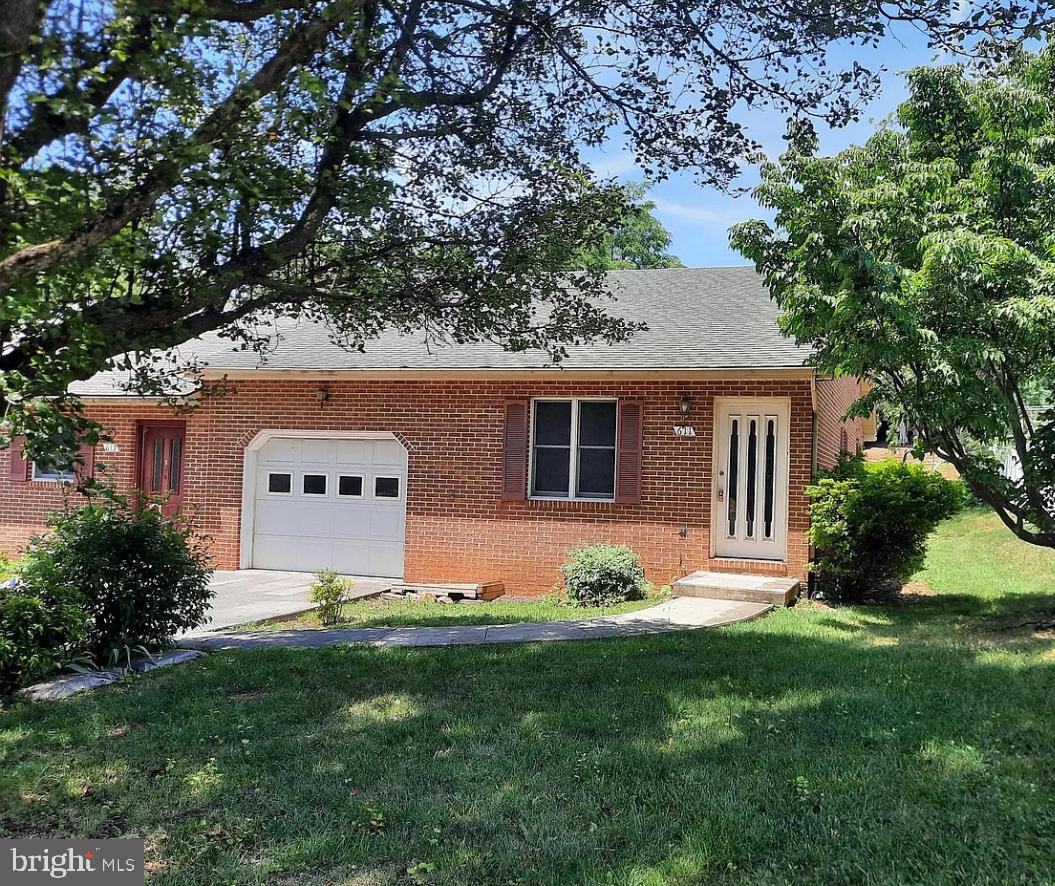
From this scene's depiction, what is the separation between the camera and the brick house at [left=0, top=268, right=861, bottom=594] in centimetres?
1180

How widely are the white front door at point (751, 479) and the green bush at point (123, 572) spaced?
273 inches

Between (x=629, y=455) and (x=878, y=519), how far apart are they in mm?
3417

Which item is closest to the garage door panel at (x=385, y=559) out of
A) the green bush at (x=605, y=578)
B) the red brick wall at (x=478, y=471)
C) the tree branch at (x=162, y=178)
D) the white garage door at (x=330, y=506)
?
the white garage door at (x=330, y=506)

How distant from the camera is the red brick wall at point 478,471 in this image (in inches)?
468

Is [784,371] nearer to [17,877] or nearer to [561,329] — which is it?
[561,329]

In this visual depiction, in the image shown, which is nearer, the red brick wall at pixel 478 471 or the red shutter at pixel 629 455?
the red brick wall at pixel 478 471

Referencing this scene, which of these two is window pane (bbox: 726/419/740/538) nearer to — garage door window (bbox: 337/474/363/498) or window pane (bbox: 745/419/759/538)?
window pane (bbox: 745/419/759/538)

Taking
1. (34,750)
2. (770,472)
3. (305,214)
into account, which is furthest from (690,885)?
(770,472)

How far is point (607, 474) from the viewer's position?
41.1 feet

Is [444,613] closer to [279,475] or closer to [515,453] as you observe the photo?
[515,453]

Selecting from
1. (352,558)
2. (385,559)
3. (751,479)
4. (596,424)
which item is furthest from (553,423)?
(352,558)

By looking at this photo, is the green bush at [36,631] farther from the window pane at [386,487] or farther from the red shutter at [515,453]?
the window pane at [386,487]

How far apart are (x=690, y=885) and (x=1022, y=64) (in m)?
8.00

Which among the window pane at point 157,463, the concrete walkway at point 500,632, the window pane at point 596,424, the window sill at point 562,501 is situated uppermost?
the window pane at point 596,424
